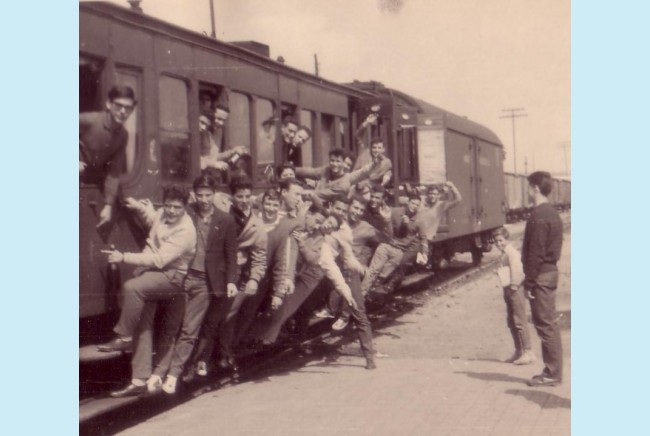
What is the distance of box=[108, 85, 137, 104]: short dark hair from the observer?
7523 millimetres

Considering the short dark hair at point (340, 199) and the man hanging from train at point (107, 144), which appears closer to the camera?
the man hanging from train at point (107, 144)

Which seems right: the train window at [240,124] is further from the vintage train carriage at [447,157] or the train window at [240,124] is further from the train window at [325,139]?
the vintage train carriage at [447,157]

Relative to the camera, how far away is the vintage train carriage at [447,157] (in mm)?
13945

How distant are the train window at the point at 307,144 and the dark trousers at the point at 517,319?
2.74 m

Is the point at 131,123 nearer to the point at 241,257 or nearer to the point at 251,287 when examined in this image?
the point at 241,257

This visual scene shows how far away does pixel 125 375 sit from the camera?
905 centimetres

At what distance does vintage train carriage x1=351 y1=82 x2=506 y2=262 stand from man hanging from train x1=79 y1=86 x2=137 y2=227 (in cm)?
599

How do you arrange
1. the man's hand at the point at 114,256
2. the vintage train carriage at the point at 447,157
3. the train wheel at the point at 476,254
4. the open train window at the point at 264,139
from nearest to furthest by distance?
the man's hand at the point at 114,256 → the open train window at the point at 264,139 → the vintage train carriage at the point at 447,157 → the train wheel at the point at 476,254

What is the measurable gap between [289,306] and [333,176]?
1.45 metres

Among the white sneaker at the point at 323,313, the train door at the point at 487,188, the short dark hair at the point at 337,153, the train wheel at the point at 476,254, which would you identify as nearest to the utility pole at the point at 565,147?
the short dark hair at the point at 337,153

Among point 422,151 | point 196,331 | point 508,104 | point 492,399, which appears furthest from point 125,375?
point 422,151

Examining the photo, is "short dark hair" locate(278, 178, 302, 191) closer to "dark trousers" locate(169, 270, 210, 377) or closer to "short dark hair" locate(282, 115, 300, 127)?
"short dark hair" locate(282, 115, 300, 127)

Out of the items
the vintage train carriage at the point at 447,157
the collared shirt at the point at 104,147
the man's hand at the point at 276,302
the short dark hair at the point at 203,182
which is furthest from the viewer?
the vintage train carriage at the point at 447,157

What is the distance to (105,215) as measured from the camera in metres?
7.61
